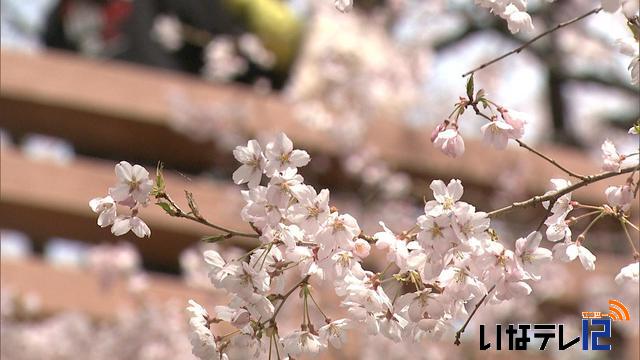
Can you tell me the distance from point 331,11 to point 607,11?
549 cm

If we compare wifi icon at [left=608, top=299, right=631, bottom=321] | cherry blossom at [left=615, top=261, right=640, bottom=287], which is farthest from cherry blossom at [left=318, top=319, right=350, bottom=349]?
wifi icon at [left=608, top=299, right=631, bottom=321]

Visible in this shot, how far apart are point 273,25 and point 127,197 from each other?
16.8ft

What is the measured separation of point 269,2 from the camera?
6.62m

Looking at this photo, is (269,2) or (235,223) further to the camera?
(269,2)

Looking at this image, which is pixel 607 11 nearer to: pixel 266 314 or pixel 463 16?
pixel 266 314

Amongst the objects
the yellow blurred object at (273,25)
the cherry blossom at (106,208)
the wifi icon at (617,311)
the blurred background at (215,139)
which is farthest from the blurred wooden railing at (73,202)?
the cherry blossom at (106,208)

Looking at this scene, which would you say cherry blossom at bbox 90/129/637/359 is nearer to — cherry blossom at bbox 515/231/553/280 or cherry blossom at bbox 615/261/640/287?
cherry blossom at bbox 515/231/553/280

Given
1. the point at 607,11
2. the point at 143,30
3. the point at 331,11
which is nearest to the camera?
the point at 607,11

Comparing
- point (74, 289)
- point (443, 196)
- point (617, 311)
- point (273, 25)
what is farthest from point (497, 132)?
point (273, 25)

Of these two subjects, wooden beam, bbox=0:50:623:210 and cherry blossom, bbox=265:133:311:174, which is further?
wooden beam, bbox=0:50:623:210

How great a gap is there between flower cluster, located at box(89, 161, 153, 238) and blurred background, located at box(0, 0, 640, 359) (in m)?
3.06

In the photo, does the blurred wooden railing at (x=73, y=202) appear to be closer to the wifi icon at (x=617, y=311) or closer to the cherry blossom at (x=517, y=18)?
the wifi icon at (x=617, y=311)

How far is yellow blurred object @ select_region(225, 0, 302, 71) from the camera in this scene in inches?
255

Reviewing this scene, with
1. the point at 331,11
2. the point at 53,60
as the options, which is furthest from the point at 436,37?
the point at 53,60
